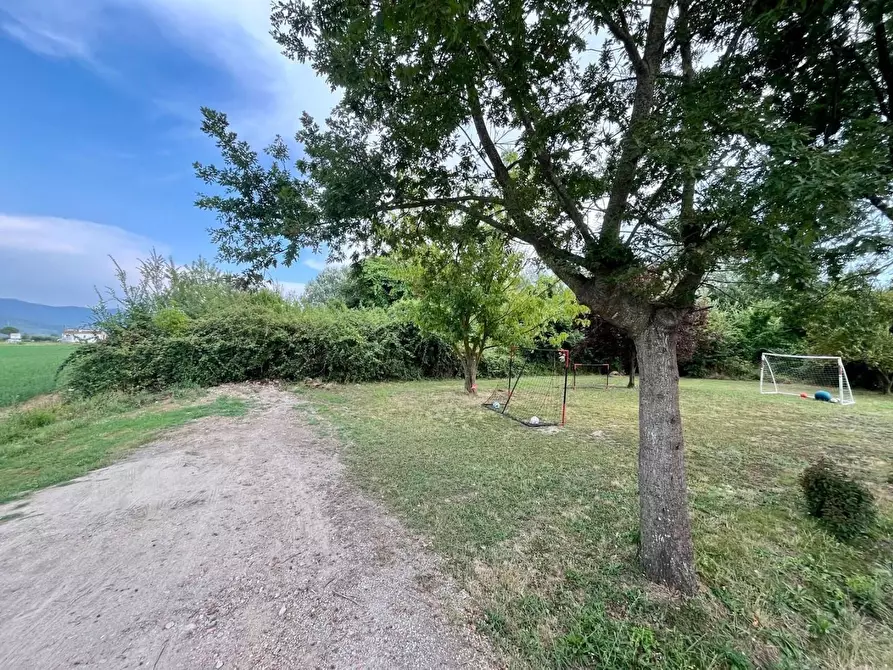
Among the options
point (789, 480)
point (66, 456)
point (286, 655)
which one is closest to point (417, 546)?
point (286, 655)

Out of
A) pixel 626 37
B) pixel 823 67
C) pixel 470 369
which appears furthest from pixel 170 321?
pixel 823 67

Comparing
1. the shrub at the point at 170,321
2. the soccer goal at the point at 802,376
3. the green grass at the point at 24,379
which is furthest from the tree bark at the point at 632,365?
the green grass at the point at 24,379

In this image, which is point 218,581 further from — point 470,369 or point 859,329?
point 470,369

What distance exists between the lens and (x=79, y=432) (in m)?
5.42

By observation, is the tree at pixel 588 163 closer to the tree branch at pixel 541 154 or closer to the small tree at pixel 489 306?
the tree branch at pixel 541 154

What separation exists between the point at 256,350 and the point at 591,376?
12.4 m

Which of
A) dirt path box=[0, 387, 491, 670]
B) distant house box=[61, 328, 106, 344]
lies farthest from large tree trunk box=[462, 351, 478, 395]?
distant house box=[61, 328, 106, 344]

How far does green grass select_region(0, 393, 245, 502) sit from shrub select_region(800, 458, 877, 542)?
721 centimetres

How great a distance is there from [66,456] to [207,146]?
4.58 meters

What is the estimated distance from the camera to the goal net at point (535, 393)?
22.3 feet

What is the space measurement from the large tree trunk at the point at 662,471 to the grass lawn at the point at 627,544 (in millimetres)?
167

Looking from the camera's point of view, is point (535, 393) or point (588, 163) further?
point (535, 393)

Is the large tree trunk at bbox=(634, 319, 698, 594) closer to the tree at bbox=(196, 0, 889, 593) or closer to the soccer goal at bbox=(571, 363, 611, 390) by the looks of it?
the tree at bbox=(196, 0, 889, 593)

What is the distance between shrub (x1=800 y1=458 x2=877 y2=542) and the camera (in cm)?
265
